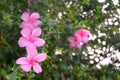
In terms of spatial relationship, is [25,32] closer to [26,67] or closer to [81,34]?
[26,67]

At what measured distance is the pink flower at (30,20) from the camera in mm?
1384

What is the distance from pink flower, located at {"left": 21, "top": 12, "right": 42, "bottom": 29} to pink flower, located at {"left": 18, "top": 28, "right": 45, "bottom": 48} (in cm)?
7

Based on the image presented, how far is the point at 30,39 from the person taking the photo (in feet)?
4.26

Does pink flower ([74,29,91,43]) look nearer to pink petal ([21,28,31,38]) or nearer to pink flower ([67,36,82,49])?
pink flower ([67,36,82,49])

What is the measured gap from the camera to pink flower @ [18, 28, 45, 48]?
4.21 feet

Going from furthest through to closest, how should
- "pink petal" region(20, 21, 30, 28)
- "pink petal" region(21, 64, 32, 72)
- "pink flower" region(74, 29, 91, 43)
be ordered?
"pink flower" region(74, 29, 91, 43), "pink petal" region(20, 21, 30, 28), "pink petal" region(21, 64, 32, 72)

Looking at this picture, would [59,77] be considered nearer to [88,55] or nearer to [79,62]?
[79,62]

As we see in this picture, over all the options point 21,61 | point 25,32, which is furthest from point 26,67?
point 25,32

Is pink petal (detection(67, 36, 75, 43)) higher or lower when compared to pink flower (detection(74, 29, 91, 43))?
lower

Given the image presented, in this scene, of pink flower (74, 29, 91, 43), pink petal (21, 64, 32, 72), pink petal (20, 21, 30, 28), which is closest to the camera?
pink petal (21, 64, 32, 72)

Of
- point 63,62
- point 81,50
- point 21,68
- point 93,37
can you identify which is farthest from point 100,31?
point 21,68

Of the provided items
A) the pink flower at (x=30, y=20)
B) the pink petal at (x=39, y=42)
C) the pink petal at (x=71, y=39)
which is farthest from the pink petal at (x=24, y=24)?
the pink petal at (x=71, y=39)

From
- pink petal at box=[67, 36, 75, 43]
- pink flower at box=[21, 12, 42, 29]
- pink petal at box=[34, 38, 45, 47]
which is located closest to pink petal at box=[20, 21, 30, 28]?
pink flower at box=[21, 12, 42, 29]

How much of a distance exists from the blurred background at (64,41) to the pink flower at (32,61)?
3 centimetres
